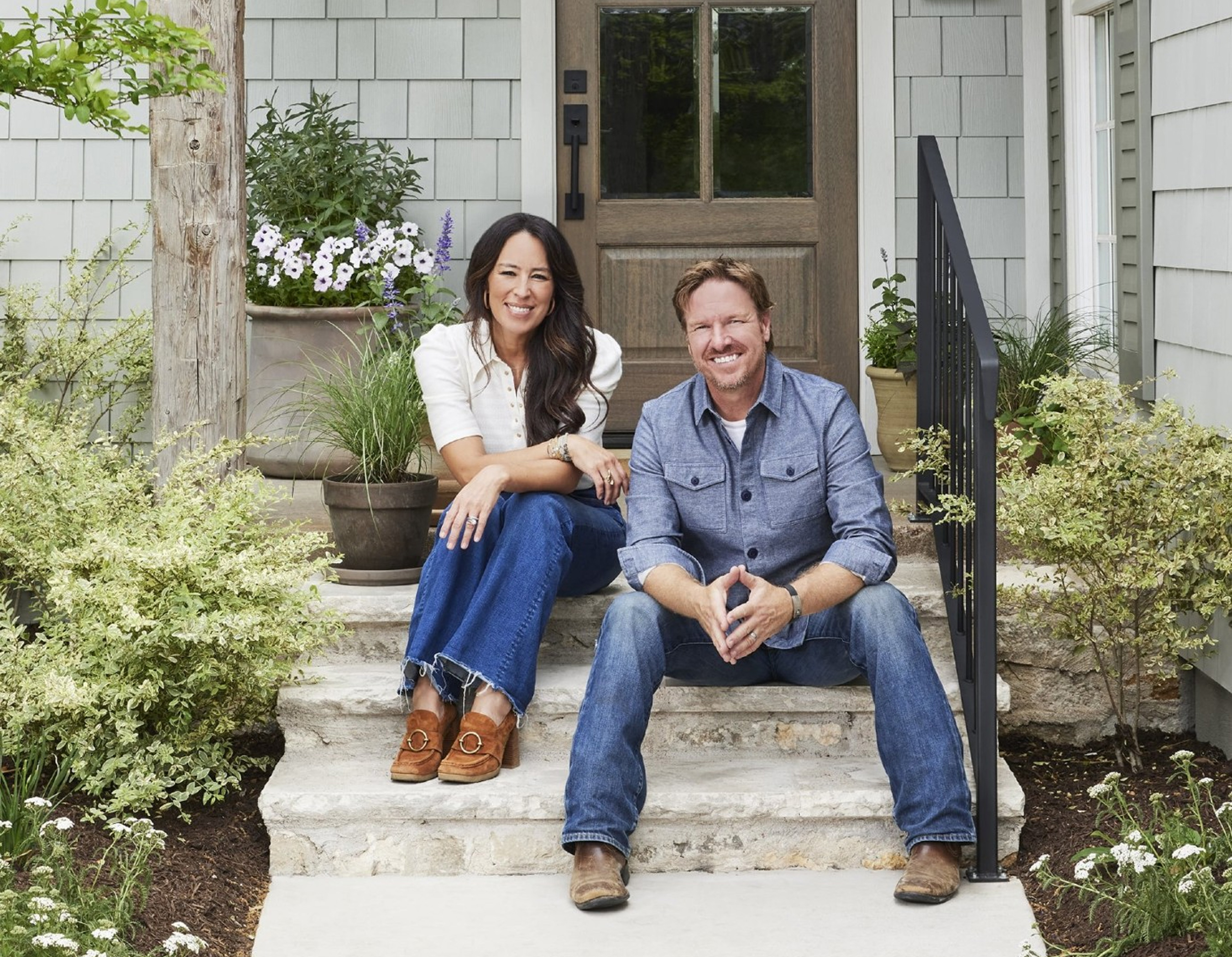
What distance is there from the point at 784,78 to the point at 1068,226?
41.0 inches

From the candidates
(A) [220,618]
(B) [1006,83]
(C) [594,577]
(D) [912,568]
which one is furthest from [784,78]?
(A) [220,618]

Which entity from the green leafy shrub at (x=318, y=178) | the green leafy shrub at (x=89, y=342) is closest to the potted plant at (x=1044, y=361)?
the green leafy shrub at (x=318, y=178)

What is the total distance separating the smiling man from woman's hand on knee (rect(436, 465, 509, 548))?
0.27 meters

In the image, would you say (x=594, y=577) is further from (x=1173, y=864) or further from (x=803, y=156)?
(x=803, y=156)

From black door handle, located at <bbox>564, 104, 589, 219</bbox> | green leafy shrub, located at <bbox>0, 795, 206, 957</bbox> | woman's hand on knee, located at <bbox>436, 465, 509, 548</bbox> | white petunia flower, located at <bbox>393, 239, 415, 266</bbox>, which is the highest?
black door handle, located at <bbox>564, 104, 589, 219</bbox>

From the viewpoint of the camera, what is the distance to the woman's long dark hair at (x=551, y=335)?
314 centimetres

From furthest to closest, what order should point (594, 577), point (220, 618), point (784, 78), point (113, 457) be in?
1. point (784, 78)
2. point (113, 457)
3. point (594, 577)
4. point (220, 618)

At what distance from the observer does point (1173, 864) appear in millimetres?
2416

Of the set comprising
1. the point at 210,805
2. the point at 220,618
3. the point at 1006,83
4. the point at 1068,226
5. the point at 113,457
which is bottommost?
the point at 210,805

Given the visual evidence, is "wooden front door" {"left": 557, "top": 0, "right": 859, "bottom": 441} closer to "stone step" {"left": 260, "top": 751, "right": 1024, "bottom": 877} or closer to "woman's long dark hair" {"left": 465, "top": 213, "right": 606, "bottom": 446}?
"woman's long dark hair" {"left": 465, "top": 213, "right": 606, "bottom": 446}

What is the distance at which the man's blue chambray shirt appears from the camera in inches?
113

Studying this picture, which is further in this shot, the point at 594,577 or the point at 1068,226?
the point at 1068,226

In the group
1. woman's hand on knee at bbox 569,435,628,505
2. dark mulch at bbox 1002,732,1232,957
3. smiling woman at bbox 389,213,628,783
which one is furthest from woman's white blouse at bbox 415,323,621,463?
dark mulch at bbox 1002,732,1232,957

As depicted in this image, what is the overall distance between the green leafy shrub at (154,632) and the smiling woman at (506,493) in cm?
Result: 30
